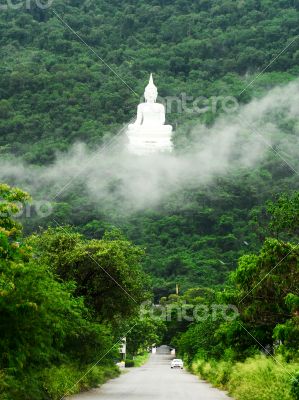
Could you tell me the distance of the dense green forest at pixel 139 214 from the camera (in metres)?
20.5

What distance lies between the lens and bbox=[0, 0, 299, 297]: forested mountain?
3629 inches

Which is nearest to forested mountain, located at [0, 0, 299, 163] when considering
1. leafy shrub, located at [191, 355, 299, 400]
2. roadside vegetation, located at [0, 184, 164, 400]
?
roadside vegetation, located at [0, 184, 164, 400]

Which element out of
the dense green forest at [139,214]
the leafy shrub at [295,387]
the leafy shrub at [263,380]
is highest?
the dense green forest at [139,214]

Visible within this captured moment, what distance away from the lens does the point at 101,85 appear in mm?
124250

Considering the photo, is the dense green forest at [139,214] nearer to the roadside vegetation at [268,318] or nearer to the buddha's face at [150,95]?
the roadside vegetation at [268,318]

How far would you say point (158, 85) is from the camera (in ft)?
433

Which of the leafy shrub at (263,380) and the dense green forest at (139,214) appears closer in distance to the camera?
the leafy shrub at (263,380)

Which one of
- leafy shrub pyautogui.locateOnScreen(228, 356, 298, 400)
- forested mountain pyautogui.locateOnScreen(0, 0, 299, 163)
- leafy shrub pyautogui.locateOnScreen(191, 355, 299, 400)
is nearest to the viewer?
leafy shrub pyautogui.locateOnScreen(191, 355, 299, 400)

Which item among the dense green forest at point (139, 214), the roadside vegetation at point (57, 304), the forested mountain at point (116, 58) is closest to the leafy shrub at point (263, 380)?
the dense green forest at point (139, 214)

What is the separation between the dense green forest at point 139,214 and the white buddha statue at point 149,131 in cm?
351

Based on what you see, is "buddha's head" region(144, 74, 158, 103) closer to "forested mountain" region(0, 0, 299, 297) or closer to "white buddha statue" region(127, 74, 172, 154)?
"white buddha statue" region(127, 74, 172, 154)

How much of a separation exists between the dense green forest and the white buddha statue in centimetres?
351

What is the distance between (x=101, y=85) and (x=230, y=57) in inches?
1044

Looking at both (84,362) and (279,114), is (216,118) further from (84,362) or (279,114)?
(84,362)
